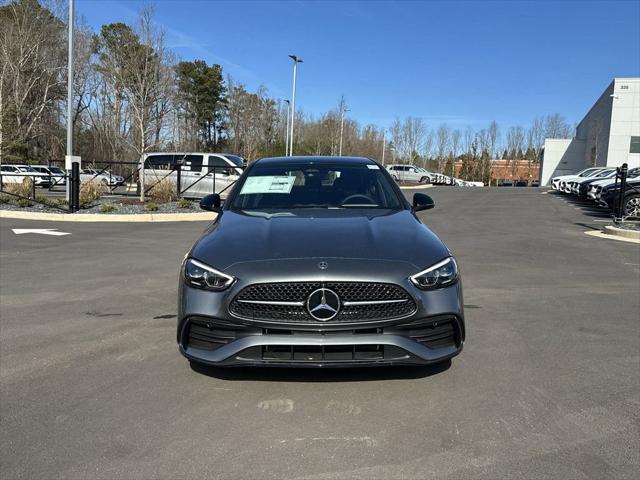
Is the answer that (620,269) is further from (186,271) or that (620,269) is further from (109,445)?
(109,445)

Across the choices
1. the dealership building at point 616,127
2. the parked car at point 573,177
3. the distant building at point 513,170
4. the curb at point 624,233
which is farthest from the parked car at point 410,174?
the distant building at point 513,170

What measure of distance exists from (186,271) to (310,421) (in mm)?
1234

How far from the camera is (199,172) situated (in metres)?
20.8

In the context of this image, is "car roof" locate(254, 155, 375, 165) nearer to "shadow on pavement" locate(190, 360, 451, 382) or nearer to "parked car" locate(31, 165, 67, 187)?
"shadow on pavement" locate(190, 360, 451, 382)

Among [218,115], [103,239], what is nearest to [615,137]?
[218,115]

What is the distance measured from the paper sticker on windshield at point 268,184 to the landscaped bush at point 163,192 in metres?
14.1

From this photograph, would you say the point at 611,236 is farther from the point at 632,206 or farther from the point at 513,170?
the point at 513,170

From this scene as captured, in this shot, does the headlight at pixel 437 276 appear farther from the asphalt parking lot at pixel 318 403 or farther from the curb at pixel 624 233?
the curb at pixel 624 233

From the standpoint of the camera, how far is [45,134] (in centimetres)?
4619

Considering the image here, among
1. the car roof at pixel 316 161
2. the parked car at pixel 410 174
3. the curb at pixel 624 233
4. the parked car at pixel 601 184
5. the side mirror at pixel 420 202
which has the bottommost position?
the curb at pixel 624 233

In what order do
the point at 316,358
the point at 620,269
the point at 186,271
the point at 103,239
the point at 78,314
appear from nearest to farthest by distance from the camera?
the point at 316,358, the point at 186,271, the point at 78,314, the point at 620,269, the point at 103,239

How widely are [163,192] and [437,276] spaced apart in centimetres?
1659

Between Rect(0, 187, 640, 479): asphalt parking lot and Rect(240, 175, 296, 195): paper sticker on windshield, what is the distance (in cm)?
151

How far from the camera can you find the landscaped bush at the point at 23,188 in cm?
1744
